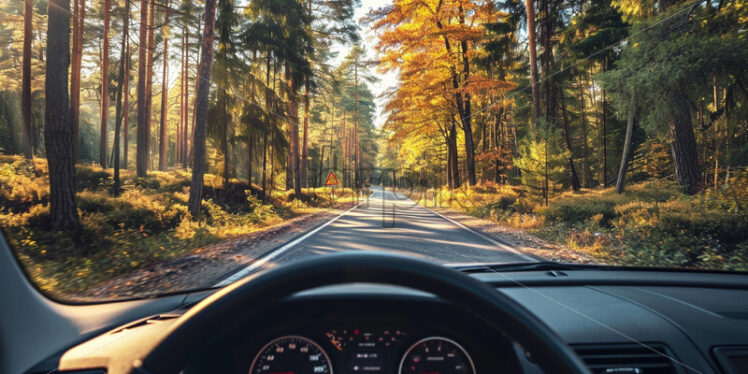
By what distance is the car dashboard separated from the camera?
61.4 inches

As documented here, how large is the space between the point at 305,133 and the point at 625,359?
30277 mm

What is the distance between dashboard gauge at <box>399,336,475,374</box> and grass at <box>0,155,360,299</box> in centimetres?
196

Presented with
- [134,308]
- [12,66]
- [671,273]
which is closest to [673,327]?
[671,273]

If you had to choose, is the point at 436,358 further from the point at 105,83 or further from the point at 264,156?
the point at 264,156

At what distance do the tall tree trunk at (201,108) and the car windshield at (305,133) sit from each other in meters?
0.06

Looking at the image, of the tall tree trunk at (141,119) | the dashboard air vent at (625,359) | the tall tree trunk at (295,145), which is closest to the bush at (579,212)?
the dashboard air vent at (625,359)

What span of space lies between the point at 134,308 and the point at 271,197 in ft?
61.2

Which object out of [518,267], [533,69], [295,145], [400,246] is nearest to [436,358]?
[518,267]

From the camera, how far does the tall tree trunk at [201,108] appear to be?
475 inches

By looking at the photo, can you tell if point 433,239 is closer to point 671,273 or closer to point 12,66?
point 671,273

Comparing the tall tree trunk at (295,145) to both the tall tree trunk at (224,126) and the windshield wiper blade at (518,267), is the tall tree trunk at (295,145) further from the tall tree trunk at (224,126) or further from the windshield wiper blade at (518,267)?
the windshield wiper blade at (518,267)

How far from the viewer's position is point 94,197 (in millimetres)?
6695

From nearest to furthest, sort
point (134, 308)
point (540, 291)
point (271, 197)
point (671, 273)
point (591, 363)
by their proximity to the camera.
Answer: point (591, 363) → point (134, 308) → point (540, 291) → point (671, 273) → point (271, 197)

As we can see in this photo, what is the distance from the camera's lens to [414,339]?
1.67 metres
